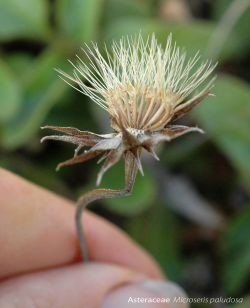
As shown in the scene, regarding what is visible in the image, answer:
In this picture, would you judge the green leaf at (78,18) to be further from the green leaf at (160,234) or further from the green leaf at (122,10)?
the green leaf at (160,234)

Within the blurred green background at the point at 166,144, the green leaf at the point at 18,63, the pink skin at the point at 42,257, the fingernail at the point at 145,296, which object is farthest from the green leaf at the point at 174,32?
the fingernail at the point at 145,296

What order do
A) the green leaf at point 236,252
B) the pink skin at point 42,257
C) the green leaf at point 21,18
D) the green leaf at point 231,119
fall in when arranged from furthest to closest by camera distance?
the green leaf at point 21,18, the green leaf at point 236,252, the green leaf at point 231,119, the pink skin at point 42,257

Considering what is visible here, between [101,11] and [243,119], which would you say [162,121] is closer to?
[243,119]

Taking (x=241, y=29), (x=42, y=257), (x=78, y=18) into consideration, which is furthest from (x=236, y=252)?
(x=78, y=18)

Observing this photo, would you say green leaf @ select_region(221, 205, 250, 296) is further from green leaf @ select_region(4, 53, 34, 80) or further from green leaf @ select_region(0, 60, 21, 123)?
green leaf @ select_region(4, 53, 34, 80)

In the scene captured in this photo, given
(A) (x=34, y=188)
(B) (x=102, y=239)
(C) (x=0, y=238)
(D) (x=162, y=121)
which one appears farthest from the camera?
(B) (x=102, y=239)

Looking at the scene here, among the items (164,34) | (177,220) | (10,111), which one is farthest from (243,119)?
(10,111)

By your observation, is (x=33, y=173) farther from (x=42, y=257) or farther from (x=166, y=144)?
(x=166, y=144)
